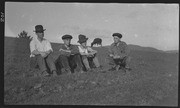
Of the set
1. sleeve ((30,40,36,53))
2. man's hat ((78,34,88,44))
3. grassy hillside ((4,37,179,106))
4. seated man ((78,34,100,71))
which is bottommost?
grassy hillside ((4,37,179,106))

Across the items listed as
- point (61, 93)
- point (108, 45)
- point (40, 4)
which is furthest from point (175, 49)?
point (40, 4)

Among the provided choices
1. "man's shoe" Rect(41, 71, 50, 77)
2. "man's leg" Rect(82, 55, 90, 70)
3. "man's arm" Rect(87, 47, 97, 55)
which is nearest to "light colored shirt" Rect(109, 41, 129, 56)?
"man's arm" Rect(87, 47, 97, 55)

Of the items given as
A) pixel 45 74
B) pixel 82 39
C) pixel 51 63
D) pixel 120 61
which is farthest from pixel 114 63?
pixel 45 74

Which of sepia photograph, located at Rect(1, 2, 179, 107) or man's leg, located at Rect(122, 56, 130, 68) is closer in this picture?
sepia photograph, located at Rect(1, 2, 179, 107)

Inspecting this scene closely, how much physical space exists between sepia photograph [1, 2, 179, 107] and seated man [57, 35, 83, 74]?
0.02 meters

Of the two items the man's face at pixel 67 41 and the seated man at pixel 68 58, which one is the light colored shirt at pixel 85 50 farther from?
the man's face at pixel 67 41

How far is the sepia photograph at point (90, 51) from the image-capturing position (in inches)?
235

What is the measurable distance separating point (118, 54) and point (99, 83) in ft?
2.21

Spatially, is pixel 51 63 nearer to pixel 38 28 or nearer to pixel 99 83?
pixel 38 28

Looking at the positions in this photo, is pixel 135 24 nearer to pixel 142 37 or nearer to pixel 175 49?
pixel 142 37

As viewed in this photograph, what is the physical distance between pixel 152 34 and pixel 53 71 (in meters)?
2.04

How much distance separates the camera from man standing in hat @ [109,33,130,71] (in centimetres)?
608

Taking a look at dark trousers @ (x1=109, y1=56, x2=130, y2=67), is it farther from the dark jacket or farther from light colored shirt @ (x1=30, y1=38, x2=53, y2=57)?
light colored shirt @ (x1=30, y1=38, x2=53, y2=57)

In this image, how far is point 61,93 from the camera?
19.6 ft
